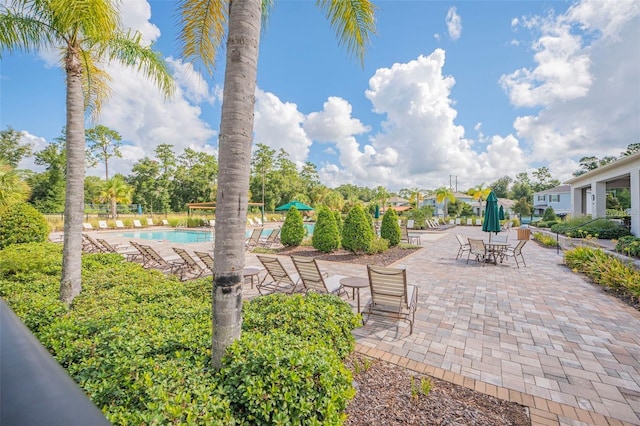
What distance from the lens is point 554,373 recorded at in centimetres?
323

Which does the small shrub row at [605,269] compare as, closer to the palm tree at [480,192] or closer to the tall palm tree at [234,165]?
the tall palm tree at [234,165]

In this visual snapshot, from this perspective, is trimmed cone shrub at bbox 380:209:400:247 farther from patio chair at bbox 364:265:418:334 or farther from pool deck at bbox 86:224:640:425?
patio chair at bbox 364:265:418:334

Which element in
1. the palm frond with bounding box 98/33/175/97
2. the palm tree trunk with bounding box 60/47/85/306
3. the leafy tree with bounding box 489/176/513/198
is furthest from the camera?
the leafy tree with bounding box 489/176/513/198

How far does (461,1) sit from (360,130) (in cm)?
1390

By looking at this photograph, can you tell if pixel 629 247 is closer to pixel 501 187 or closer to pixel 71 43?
pixel 71 43

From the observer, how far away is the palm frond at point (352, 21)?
4.01 m

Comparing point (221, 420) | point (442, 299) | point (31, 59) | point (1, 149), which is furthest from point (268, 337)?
point (1, 149)

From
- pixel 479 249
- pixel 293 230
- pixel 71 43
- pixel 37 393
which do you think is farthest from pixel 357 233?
pixel 37 393

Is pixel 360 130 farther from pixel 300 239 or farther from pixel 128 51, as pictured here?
pixel 128 51

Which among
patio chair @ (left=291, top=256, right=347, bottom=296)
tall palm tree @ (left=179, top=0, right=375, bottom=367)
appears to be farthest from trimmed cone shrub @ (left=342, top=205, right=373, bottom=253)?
tall palm tree @ (left=179, top=0, right=375, bottom=367)

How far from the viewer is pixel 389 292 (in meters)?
4.39

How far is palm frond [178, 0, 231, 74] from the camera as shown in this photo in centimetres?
409

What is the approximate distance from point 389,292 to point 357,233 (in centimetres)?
616

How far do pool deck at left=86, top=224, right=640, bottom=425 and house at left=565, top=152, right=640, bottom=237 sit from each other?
10098mm
